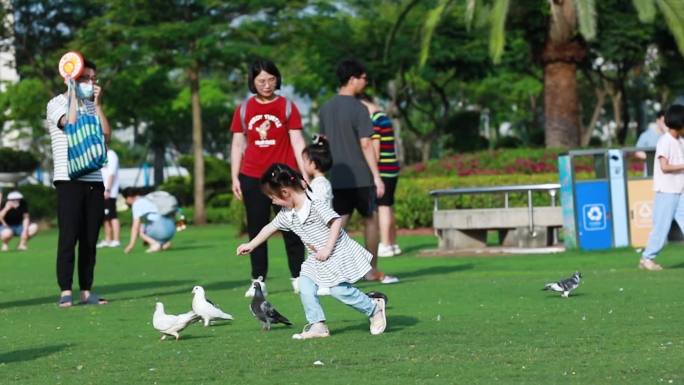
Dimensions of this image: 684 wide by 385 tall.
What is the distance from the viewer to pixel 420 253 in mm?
19703

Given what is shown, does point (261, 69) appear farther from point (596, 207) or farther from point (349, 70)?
point (596, 207)

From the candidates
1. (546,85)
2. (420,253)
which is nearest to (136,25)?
(546,85)

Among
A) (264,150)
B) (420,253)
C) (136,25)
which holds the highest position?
(136,25)

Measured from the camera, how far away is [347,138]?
13.7 m

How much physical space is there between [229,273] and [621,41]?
26.4 meters

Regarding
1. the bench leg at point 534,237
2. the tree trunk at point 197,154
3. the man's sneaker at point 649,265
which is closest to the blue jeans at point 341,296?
the man's sneaker at point 649,265

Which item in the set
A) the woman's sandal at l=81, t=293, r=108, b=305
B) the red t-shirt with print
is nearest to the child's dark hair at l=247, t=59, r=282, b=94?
the red t-shirt with print

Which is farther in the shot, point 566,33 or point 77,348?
point 566,33

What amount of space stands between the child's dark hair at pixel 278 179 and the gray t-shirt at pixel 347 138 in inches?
176

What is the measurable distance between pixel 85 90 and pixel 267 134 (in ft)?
5.06

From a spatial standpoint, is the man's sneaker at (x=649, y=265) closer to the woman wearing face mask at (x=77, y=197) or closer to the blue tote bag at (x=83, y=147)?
the woman wearing face mask at (x=77, y=197)

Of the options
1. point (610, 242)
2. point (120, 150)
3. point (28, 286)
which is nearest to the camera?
point (28, 286)

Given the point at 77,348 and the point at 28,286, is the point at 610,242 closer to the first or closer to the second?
the point at 28,286

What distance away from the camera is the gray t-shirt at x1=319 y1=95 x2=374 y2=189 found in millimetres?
13656
